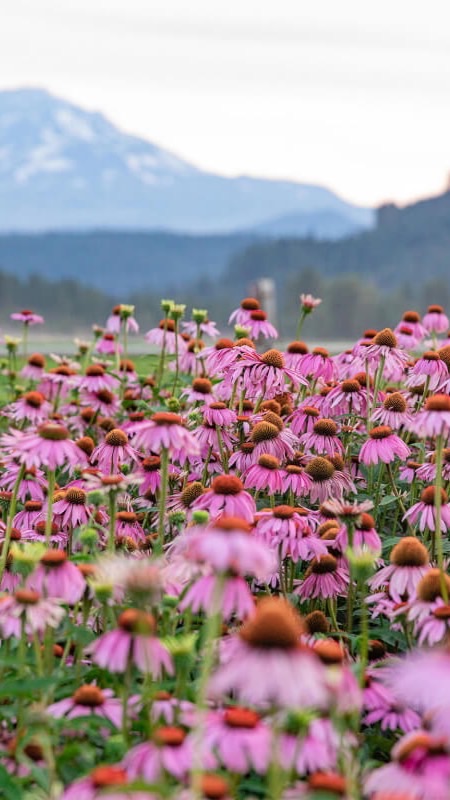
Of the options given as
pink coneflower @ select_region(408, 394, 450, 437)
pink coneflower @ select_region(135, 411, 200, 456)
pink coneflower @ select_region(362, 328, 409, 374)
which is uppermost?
pink coneflower @ select_region(362, 328, 409, 374)

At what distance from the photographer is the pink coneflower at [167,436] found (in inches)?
78.5

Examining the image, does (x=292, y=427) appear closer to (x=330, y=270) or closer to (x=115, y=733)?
(x=115, y=733)

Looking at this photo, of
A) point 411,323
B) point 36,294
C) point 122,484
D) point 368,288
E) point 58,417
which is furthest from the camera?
point 368,288

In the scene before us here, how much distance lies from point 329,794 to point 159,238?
305 feet

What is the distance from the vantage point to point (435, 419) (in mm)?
2027

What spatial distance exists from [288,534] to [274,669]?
3.73ft

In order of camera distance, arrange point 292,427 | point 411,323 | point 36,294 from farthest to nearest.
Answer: point 36,294 → point 411,323 → point 292,427

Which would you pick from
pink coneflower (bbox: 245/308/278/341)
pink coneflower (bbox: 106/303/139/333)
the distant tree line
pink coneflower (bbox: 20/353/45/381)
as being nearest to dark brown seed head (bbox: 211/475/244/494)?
pink coneflower (bbox: 245/308/278/341)

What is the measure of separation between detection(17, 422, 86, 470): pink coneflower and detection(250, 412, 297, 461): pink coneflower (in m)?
0.71

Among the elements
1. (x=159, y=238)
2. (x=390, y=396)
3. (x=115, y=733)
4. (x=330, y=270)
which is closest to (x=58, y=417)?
(x=390, y=396)

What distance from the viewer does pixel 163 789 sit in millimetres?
1171

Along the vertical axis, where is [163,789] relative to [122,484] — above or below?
below

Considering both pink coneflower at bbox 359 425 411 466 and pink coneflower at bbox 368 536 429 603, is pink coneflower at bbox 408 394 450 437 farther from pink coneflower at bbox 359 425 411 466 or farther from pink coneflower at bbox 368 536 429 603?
pink coneflower at bbox 359 425 411 466

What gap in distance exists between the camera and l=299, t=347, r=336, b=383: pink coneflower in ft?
11.4
